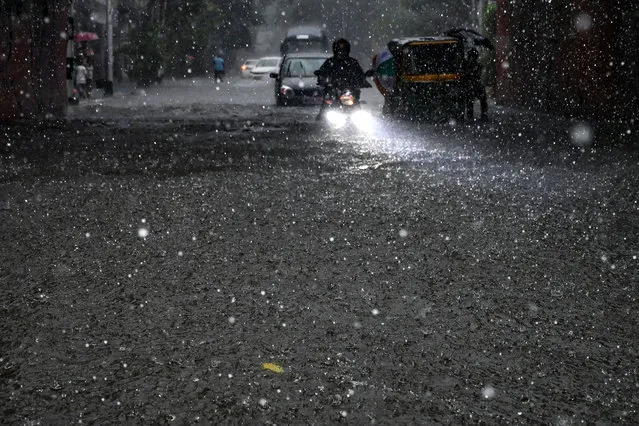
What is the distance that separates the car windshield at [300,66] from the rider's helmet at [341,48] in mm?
6268

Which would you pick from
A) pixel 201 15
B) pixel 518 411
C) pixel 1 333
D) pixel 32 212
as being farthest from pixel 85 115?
pixel 201 15

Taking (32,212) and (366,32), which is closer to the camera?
(32,212)

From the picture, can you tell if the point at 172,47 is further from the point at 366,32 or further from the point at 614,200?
the point at 366,32

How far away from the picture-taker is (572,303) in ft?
16.6

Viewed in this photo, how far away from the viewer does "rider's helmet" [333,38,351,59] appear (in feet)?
56.7

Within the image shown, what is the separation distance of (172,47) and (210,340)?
46314 mm

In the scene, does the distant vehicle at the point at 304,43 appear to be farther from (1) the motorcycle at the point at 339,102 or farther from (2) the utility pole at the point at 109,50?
(1) the motorcycle at the point at 339,102

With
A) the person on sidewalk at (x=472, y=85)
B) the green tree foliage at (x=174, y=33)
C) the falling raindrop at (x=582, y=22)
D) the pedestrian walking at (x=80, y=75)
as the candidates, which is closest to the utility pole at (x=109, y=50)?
the pedestrian walking at (x=80, y=75)

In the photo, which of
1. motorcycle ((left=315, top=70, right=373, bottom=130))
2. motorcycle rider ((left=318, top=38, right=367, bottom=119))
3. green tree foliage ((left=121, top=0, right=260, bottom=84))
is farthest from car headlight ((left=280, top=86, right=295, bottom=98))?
green tree foliage ((left=121, top=0, right=260, bottom=84))

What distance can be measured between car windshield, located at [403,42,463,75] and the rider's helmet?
1.83 meters

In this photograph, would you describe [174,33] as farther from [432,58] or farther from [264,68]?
[432,58]

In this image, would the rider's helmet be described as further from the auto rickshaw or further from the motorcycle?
the auto rickshaw

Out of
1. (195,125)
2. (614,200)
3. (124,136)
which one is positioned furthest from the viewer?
(195,125)

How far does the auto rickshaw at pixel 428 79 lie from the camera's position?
19.0 m
